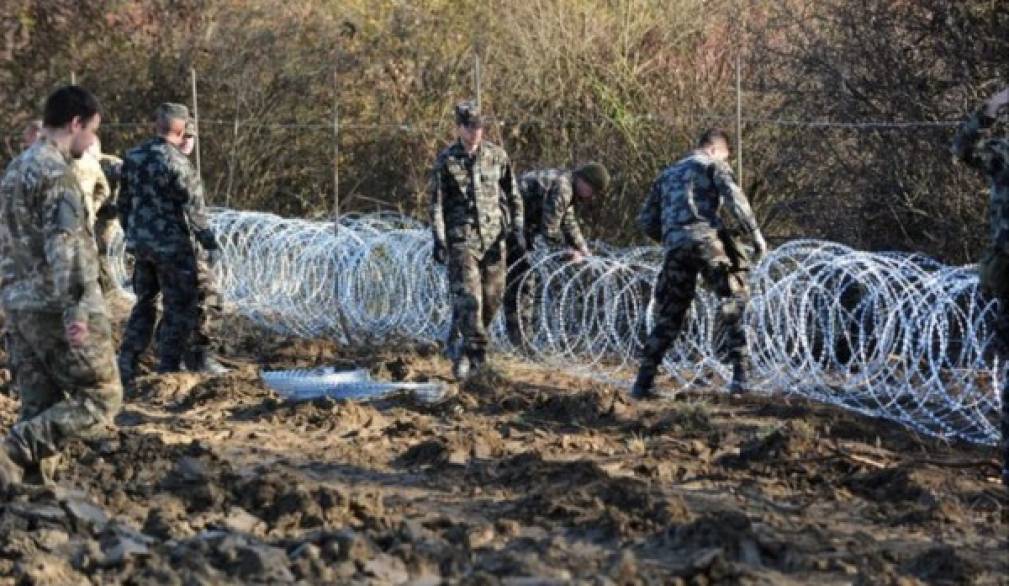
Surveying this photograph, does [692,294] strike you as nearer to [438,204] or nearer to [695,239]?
[695,239]

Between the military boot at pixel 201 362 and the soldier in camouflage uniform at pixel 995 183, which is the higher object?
the soldier in camouflage uniform at pixel 995 183

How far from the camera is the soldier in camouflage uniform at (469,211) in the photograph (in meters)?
11.9

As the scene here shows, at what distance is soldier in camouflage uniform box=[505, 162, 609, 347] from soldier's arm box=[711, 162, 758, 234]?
2.07 m

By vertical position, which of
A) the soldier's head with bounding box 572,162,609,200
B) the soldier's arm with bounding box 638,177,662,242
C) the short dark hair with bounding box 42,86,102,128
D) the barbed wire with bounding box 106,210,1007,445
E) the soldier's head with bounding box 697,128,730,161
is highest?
the short dark hair with bounding box 42,86,102,128

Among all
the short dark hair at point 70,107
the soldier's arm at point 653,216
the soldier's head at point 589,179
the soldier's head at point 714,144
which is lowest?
the soldier's arm at point 653,216

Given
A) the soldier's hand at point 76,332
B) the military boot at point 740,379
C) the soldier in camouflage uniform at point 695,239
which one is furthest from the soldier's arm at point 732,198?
the soldier's hand at point 76,332

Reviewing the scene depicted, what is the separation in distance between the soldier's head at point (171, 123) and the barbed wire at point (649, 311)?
8.34ft

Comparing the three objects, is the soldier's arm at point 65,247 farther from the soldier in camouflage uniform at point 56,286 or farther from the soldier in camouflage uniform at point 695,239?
the soldier in camouflage uniform at point 695,239

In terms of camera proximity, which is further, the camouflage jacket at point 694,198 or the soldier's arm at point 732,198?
the camouflage jacket at point 694,198

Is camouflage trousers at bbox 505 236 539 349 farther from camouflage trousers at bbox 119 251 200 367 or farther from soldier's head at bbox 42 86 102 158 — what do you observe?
soldier's head at bbox 42 86 102 158

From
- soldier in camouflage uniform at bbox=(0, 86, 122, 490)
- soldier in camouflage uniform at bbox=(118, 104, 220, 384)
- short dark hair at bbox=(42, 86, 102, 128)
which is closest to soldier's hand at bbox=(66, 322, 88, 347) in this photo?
soldier in camouflage uniform at bbox=(0, 86, 122, 490)

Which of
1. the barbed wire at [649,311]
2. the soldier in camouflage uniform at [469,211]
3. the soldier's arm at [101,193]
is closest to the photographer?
the barbed wire at [649,311]

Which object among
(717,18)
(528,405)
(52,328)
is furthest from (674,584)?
(717,18)

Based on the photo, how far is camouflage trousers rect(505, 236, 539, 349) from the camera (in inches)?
544
